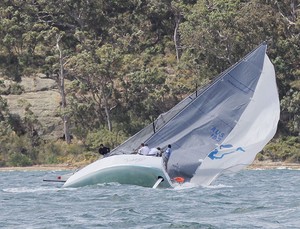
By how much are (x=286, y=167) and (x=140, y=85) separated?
10.9 m

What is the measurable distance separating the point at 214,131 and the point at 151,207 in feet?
24.1

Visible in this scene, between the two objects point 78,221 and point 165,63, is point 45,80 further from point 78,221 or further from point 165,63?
point 78,221

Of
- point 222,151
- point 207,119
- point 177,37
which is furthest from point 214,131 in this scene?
point 177,37

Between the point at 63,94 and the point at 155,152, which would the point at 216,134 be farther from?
the point at 63,94

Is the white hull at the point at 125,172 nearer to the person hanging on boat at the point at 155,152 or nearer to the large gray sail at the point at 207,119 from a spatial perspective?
the person hanging on boat at the point at 155,152

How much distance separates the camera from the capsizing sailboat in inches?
1167

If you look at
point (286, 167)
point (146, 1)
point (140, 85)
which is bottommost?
point (286, 167)

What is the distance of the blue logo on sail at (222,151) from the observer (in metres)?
29.7

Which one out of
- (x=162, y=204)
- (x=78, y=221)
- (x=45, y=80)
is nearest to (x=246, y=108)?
(x=162, y=204)

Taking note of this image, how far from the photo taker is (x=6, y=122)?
5481cm

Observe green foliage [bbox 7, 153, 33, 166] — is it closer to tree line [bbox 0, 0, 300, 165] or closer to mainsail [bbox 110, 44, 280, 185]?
tree line [bbox 0, 0, 300, 165]

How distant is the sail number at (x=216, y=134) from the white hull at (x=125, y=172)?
6.75ft

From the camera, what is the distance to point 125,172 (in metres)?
28.7

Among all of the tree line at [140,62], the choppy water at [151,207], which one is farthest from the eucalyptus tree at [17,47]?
the choppy water at [151,207]
